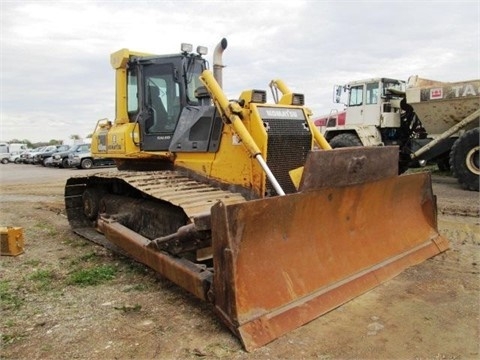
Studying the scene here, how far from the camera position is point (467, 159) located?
32.6 feet

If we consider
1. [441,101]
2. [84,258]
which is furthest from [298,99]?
[441,101]

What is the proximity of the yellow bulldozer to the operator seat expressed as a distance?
15 mm

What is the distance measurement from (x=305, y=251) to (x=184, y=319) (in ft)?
3.74

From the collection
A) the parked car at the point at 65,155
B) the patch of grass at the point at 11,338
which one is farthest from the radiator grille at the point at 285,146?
the parked car at the point at 65,155

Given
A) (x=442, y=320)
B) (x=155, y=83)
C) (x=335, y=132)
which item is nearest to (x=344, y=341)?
(x=442, y=320)

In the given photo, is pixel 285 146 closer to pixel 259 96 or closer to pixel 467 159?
pixel 259 96

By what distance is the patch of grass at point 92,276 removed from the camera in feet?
14.7

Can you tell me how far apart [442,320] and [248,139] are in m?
2.30

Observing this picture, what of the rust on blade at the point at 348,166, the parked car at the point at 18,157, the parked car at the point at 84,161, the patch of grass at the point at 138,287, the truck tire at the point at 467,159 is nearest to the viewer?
the rust on blade at the point at 348,166

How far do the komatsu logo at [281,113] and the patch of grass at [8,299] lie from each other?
2.90 meters

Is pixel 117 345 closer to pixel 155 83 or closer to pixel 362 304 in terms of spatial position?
pixel 362 304

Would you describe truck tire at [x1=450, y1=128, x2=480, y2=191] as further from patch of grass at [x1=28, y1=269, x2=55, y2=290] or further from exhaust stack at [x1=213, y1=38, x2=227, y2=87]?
patch of grass at [x1=28, y1=269, x2=55, y2=290]

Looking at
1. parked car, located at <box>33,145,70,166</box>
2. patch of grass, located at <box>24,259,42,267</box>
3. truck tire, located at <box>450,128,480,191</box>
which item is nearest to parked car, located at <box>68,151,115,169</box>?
parked car, located at <box>33,145,70,166</box>

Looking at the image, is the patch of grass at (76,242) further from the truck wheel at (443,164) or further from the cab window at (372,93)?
the truck wheel at (443,164)
